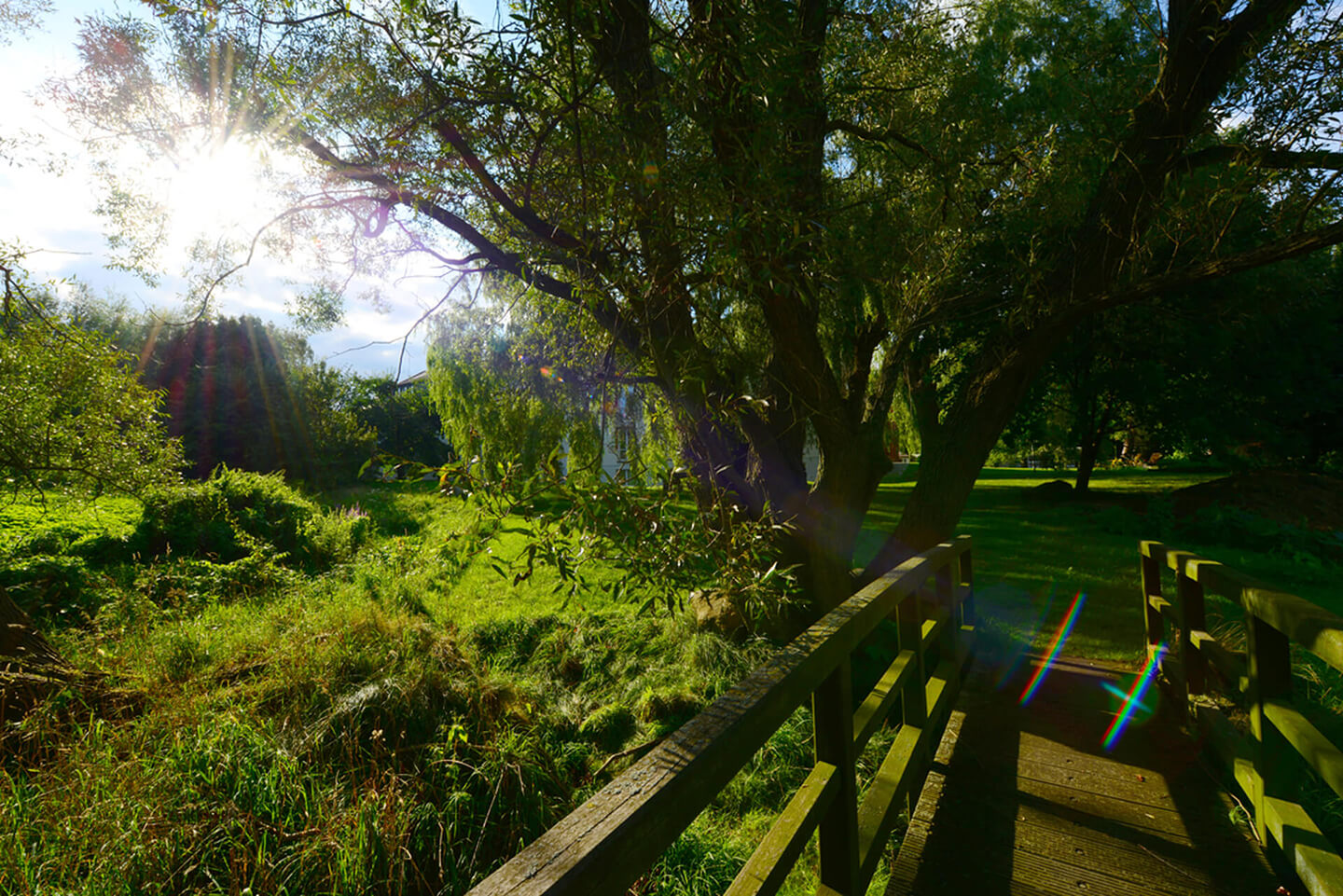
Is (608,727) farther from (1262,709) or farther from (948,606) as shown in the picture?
(1262,709)

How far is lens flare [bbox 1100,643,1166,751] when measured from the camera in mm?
3752

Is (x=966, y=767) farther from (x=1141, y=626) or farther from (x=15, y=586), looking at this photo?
(x=15, y=586)

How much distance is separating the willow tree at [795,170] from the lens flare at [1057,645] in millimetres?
1304

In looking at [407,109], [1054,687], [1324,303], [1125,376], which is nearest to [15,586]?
[407,109]

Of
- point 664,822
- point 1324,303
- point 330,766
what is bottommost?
point 330,766

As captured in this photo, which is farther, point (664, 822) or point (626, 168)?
point (626, 168)

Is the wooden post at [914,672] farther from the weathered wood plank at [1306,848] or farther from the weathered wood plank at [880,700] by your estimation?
the weathered wood plank at [1306,848]

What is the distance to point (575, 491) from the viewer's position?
7.98ft

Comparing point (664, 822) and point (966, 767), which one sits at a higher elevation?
point (664, 822)

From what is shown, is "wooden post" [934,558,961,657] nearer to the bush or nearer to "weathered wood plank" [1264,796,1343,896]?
"weathered wood plank" [1264,796,1343,896]

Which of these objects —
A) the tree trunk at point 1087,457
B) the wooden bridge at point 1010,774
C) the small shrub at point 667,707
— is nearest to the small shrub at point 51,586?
the small shrub at point 667,707

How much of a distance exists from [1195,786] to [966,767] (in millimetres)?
1031

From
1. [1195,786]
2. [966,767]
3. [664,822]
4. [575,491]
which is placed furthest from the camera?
[966,767]

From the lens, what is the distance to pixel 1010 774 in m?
3.34
